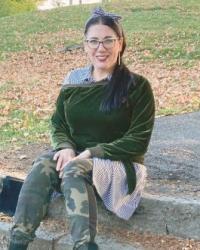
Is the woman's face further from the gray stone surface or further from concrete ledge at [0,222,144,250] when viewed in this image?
concrete ledge at [0,222,144,250]

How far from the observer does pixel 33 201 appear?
11.8 feet

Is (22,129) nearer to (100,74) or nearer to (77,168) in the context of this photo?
(100,74)

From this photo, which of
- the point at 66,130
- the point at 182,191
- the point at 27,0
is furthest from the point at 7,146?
the point at 27,0

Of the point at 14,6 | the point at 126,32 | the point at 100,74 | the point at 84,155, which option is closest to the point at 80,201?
the point at 84,155

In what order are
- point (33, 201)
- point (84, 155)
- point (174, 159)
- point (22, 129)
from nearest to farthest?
point (33, 201), point (84, 155), point (174, 159), point (22, 129)

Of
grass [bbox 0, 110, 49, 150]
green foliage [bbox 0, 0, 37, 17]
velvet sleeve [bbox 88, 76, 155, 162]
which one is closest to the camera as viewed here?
velvet sleeve [bbox 88, 76, 155, 162]

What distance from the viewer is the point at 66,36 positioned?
18578 mm

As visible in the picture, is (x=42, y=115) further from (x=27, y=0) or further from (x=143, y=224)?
(x=27, y=0)

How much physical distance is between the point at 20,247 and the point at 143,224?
0.83 metres

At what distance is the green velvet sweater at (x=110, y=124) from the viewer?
3752mm

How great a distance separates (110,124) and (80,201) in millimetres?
607

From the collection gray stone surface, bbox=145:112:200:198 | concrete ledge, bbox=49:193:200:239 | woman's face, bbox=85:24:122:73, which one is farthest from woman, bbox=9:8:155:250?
gray stone surface, bbox=145:112:200:198

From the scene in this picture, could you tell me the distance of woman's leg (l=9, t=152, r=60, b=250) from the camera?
3512mm

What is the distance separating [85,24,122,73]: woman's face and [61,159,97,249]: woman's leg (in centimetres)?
66
